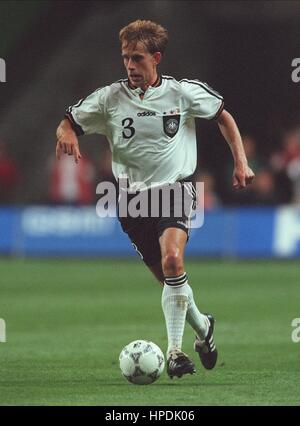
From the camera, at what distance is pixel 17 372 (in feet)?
27.4

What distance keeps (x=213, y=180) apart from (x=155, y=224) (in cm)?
1284

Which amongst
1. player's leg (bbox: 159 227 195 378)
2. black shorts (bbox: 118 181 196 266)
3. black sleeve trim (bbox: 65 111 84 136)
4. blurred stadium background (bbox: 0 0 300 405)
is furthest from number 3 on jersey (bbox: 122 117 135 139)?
blurred stadium background (bbox: 0 0 300 405)

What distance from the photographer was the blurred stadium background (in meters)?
13.5

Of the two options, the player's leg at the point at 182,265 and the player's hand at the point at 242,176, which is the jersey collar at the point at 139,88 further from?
the player's hand at the point at 242,176

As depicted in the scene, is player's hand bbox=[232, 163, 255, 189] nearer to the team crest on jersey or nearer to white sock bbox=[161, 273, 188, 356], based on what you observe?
the team crest on jersey

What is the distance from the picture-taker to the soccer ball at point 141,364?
770 centimetres

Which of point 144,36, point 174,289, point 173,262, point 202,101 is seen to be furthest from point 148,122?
point 174,289

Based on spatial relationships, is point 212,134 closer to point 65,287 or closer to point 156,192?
Result: point 65,287

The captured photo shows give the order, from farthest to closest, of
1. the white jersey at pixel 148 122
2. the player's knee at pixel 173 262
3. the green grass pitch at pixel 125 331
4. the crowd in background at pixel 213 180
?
the crowd in background at pixel 213 180 → the white jersey at pixel 148 122 → the player's knee at pixel 173 262 → the green grass pitch at pixel 125 331

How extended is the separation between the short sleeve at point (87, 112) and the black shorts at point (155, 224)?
55 centimetres

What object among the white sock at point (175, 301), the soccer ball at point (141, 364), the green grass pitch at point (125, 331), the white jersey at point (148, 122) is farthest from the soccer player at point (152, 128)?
the green grass pitch at point (125, 331)

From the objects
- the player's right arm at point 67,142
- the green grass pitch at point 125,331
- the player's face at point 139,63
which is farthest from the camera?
the player's face at point 139,63

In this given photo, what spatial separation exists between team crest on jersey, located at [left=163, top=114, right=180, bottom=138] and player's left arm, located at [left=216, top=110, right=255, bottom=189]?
303 mm

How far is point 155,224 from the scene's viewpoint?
8234 mm
